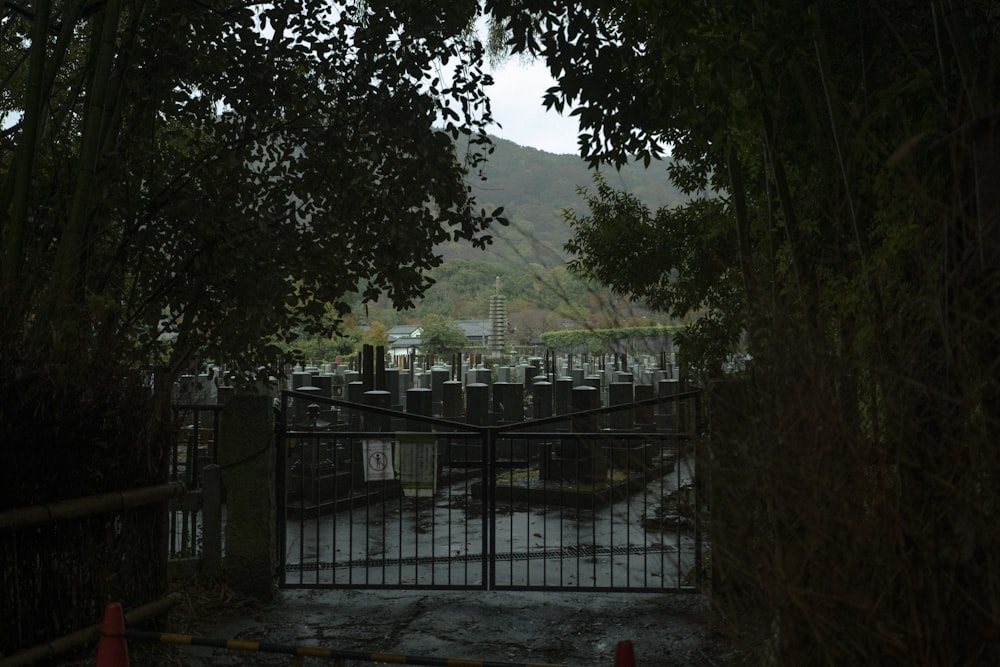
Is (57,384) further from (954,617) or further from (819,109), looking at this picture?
(819,109)

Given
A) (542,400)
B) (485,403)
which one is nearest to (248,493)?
(485,403)

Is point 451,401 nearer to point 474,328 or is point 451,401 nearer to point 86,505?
point 86,505

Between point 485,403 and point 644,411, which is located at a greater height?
point 485,403

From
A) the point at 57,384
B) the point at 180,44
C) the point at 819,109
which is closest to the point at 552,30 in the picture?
the point at 819,109

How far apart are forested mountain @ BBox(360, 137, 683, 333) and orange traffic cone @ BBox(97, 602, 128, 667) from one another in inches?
84.3

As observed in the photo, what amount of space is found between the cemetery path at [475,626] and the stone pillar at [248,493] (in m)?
0.24

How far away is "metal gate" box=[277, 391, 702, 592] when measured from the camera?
7.18 metres

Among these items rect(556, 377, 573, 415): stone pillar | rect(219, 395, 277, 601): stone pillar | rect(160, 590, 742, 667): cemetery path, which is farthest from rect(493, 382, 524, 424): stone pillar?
rect(219, 395, 277, 601): stone pillar

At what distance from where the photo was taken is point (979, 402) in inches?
101

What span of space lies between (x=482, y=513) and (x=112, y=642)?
496 cm

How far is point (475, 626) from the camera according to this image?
635cm

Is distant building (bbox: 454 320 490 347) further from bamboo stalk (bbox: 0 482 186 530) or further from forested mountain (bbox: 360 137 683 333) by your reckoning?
bamboo stalk (bbox: 0 482 186 530)

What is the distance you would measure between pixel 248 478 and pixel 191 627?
1.12 metres

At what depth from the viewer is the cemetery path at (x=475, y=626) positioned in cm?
→ 575
